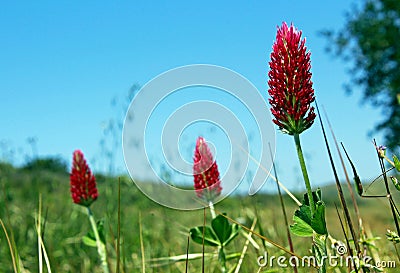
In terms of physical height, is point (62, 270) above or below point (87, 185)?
below

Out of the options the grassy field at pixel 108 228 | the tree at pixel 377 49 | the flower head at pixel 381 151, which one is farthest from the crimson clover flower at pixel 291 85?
the tree at pixel 377 49

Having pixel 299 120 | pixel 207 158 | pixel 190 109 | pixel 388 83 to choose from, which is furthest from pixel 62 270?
pixel 388 83

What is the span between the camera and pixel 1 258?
4.07 m

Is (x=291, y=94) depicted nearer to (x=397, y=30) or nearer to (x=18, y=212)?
(x=18, y=212)

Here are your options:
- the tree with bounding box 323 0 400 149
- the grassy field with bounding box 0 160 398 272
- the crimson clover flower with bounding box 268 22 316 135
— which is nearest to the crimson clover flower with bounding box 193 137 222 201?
the crimson clover flower with bounding box 268 22 316 135

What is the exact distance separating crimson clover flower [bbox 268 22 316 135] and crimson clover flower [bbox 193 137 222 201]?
656 mm

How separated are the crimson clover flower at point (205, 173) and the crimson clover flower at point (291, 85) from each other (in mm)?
656

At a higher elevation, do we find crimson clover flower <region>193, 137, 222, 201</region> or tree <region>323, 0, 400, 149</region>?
tree <region>323, 0, 400, 149</region>

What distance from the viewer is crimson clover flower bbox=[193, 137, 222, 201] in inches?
72.4

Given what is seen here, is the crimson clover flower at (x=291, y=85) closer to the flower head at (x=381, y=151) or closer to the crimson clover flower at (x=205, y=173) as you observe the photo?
the flower head at (x=381, y=151)

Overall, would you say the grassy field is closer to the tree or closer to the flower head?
the flower head

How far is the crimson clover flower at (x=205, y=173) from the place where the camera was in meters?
1.84

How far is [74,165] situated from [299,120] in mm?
1515

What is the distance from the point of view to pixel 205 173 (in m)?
1.85
